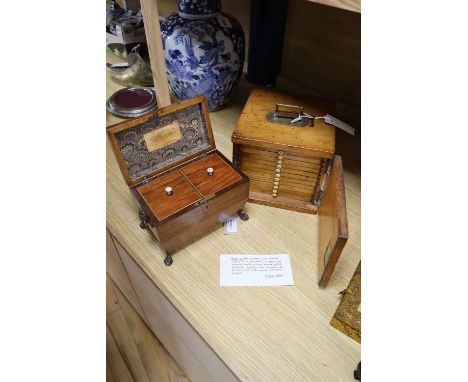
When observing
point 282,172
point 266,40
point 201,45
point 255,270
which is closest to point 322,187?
point 282,172

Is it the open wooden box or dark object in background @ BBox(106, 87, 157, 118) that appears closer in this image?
Result: the open wooden box

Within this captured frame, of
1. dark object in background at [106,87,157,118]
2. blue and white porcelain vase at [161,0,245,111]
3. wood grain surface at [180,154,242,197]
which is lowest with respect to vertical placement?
dark object in background at [106,87,157,118]

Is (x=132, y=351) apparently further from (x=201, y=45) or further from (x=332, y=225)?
(x=201, y=45)

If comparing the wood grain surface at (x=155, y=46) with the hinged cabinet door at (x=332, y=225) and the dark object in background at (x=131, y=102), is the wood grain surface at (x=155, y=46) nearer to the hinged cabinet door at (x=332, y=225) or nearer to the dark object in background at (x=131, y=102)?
the dark object in background at (x=131, y=102)

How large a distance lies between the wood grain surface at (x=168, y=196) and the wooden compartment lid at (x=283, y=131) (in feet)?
0.47

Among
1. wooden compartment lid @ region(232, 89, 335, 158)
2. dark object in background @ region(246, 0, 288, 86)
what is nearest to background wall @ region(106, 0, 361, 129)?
dark object in background @ region(246, 0, 288, 86)

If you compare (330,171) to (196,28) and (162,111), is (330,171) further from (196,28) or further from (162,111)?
(196,28)

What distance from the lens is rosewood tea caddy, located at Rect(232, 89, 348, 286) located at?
65 cm

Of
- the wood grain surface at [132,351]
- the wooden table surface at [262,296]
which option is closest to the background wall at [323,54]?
the wooden table surface at [262,296]

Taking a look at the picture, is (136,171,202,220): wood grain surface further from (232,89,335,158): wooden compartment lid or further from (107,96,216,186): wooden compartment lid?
(232,89,335,158): wooden compartment lid

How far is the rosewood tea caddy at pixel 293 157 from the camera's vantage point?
65 cm

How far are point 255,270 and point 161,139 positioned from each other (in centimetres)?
33

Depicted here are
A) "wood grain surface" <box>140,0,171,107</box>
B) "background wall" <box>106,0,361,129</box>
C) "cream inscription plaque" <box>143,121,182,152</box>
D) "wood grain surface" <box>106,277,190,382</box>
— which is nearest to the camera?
"cream inscription plaque" <box>143,121,182,152</box>

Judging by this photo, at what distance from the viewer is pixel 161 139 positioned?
66cm
